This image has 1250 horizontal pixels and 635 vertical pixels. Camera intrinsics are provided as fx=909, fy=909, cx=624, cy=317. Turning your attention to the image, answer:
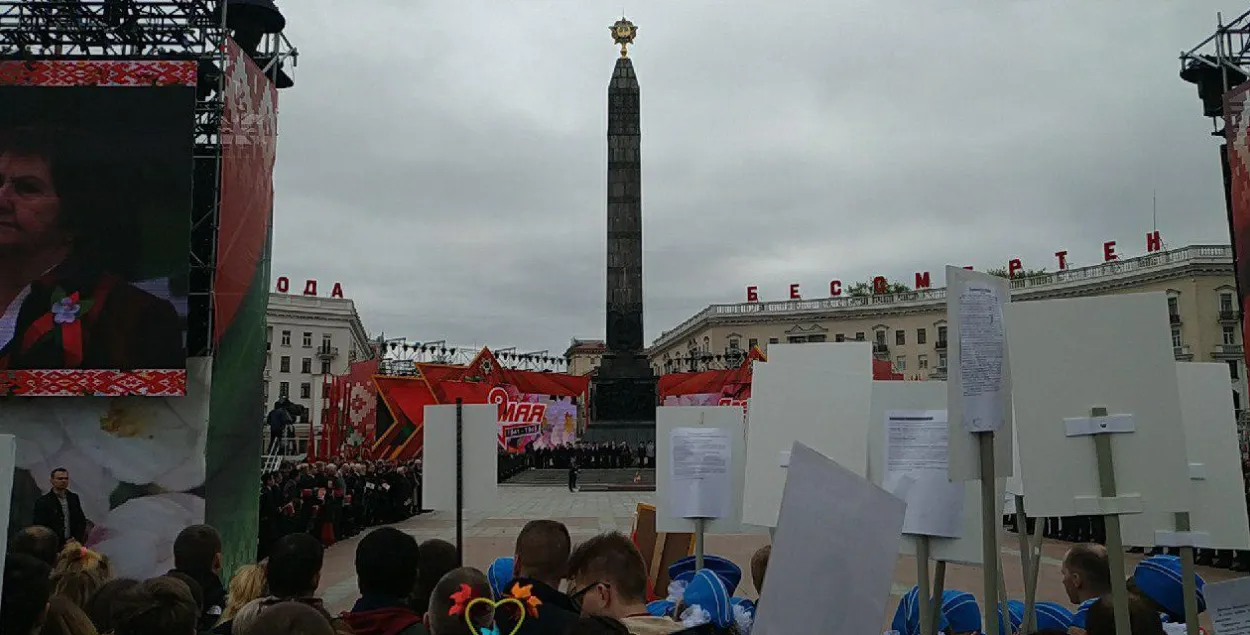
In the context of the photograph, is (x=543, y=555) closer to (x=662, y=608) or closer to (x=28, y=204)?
(x=662, y=608)

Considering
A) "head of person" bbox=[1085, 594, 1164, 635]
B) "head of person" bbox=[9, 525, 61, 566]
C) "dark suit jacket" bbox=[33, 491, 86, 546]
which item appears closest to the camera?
"head of person" bbox=[1085, 594, 1164, 635]

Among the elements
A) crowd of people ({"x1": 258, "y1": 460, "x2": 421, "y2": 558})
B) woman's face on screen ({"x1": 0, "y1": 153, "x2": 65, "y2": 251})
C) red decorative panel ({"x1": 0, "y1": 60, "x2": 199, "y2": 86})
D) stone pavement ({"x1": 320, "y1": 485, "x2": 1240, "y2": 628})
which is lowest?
stone pavement ({"x1": 320, "y1": 485, "x2": 1240, "y2": 628})

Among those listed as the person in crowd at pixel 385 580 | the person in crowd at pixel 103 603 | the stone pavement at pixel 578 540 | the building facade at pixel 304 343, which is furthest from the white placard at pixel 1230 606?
the building facade at pixel 304 343

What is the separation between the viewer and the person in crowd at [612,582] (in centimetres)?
281

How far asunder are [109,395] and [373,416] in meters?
14.8

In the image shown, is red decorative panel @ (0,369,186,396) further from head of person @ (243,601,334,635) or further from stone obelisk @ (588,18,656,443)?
stone obelisk @ (588,18,656,443)

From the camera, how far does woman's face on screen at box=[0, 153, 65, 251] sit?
11234 millimetres

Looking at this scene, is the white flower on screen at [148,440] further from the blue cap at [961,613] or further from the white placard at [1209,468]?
the white placard at [1209,468]

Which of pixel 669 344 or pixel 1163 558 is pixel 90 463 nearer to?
pixel 1163 558

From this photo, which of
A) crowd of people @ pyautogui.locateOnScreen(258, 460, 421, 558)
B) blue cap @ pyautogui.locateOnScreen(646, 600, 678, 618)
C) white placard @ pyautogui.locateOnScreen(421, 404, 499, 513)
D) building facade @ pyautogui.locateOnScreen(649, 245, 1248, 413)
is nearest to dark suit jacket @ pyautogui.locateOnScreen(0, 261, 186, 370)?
crowd of people @ pyautogui.locateOnScreen(258, 460, 421, 558)

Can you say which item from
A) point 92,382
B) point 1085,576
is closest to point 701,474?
point 1085,576

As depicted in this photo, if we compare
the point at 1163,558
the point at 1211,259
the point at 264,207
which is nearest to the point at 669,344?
the point at 1211,259

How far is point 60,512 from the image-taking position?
895 centimetres

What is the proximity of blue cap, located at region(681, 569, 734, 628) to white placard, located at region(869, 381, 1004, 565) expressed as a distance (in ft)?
3.83
